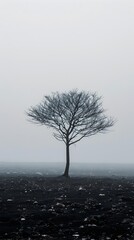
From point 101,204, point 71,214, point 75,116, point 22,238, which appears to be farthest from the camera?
point 75,116

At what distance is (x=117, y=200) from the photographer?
22.5 metres

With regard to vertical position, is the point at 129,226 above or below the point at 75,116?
below

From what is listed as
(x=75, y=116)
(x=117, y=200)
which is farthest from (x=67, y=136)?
(x=117, y=200)

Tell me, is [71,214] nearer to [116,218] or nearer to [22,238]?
[116,218]

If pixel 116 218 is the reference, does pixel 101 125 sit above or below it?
above

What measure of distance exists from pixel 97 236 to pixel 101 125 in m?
41.2

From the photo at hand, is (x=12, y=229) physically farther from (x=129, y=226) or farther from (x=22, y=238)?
(x=129, y=226)

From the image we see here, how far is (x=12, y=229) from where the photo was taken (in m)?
14.1

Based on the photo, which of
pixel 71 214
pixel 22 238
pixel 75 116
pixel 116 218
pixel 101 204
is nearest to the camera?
pixel 22 238

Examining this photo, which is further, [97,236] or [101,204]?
[101,204]

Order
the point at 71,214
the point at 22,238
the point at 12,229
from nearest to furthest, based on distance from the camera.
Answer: the point at 22,238 < the point at 12,229 < the point at 71,214

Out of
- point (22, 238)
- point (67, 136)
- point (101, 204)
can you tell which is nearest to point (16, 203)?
point (101, 204)

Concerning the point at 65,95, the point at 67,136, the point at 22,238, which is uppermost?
the point at 65,95

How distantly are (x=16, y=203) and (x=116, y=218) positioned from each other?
7.84m
